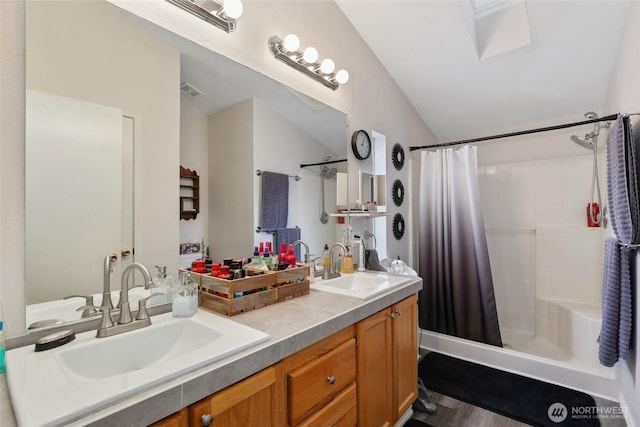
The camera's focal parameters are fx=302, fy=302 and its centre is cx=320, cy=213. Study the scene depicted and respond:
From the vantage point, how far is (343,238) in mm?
2152

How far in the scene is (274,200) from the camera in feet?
5.65

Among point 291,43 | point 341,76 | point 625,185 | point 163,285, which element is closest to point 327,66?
point 341,76

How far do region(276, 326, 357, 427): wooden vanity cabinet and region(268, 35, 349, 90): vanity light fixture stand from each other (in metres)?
1.51

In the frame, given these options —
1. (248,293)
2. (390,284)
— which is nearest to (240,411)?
(248,293)

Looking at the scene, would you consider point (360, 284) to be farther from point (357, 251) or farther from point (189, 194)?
point (189, 194)

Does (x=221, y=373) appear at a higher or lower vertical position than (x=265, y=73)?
lower

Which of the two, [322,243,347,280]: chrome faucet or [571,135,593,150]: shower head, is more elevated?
[571,135,593,150]: shower head

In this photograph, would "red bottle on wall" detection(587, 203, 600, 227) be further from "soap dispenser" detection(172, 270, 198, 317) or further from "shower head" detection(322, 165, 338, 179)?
"soap dispenser" detection(172, 270, 198, 317)

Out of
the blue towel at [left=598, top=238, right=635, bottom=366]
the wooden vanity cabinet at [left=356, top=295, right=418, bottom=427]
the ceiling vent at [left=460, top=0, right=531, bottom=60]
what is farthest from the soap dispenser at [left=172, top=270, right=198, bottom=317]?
the ceiling vent at [left=460, top=0, right=531, bottom=60]

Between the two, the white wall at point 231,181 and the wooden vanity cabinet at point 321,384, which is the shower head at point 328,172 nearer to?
the white wall at point 231,181


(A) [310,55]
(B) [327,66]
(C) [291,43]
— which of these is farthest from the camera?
(B) [327,66]

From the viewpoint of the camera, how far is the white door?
0.94 metres

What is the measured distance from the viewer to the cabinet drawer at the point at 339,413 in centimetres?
107

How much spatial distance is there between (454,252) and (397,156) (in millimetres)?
995
